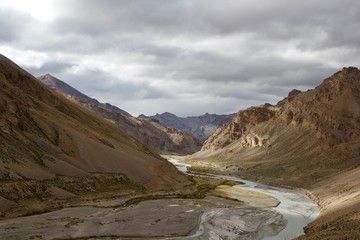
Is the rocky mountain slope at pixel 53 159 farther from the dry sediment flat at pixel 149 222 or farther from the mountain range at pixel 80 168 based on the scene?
the dry sediment flat at pixel 149 222

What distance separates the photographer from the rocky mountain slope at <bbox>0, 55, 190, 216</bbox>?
7038 centimetres

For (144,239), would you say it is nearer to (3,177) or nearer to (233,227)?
(233,227)

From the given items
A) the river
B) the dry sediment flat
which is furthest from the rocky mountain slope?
the river

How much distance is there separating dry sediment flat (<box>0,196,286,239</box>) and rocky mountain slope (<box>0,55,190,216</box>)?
808cm

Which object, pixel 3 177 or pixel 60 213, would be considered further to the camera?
pixel 3 177

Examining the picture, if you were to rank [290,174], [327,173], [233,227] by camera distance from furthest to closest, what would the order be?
[290,174] → [327,173] → [233,227]

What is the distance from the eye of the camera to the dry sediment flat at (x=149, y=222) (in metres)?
50.3

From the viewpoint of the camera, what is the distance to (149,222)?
5938 centimetres

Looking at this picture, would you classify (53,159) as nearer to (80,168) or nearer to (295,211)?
(80,168)

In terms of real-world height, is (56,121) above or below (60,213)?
above

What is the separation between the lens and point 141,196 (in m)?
87.9

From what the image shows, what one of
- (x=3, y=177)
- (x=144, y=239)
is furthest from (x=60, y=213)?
(x=144, y=239)

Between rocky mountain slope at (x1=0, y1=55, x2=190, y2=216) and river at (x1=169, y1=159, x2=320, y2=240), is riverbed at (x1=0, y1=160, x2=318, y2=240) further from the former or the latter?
rocky mountain slope at (x1=0, y1=55, x2=190, y2=216)

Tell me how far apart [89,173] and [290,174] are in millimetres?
90858
